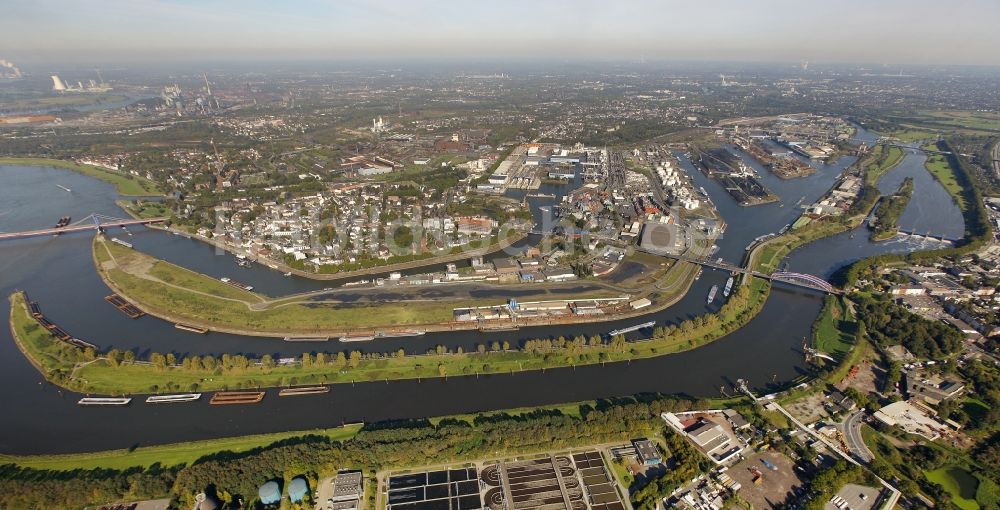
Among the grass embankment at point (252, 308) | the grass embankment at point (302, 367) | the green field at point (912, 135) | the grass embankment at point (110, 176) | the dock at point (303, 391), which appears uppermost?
the green field at point (912, 135)

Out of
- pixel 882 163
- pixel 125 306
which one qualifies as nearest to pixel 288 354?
pixel 125 306

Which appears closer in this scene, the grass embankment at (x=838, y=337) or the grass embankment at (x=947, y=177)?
the grass embankment at (x=838, y=337)

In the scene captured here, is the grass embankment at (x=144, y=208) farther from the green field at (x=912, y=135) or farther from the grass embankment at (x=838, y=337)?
the green field at (x=912, y=135)

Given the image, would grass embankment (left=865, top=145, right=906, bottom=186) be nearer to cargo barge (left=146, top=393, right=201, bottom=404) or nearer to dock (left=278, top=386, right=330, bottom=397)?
dock (left=278, top=386, right=330, bottom=397)

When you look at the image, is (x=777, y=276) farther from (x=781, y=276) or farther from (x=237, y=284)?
(x=237, y=284)

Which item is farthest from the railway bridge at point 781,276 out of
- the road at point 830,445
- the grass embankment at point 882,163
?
the grass embankment at point 882,163

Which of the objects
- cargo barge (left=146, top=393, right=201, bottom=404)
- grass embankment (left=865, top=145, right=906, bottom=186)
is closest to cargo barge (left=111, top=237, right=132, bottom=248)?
cargo barge (left=146, top=393, right=201, bottom=404)

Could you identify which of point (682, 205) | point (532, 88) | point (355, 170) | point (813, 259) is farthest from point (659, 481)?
point (532, 88)
